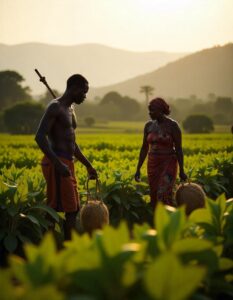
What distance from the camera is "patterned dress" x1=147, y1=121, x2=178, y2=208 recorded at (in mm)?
6811

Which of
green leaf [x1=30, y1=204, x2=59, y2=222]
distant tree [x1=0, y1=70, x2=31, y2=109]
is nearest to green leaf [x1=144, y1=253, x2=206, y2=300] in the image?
green leaf [x1=30, y1=204, x2=59, y2=222]

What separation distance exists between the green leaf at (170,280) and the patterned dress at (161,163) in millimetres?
5252

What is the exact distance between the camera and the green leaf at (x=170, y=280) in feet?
5.00

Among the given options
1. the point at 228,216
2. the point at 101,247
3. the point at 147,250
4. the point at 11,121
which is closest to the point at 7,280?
the point at 101,247

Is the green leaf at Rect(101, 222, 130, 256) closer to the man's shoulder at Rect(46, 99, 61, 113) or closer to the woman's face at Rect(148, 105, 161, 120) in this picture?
the man's shoulder at Rect(46, 99, 61, 113)

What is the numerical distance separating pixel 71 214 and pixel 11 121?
228ft

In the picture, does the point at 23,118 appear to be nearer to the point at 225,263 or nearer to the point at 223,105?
Answer: the point at 225,263

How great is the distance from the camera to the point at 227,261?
228 cm

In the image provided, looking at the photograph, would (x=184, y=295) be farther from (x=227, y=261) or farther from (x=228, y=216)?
(x=228, y=216)

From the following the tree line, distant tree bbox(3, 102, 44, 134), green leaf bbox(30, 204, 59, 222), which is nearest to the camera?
green leaf bbox(30, 204, 59, 222)

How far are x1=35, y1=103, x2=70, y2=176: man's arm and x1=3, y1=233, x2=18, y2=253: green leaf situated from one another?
97cm

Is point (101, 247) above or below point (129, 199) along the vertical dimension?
above

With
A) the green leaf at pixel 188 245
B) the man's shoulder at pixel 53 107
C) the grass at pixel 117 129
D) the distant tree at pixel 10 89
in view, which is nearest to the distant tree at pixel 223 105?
the grass at pixel 117 129

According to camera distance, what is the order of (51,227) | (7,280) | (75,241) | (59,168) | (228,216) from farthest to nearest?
(51,227), (59,168), (228,216), (75,241), (7,280)
